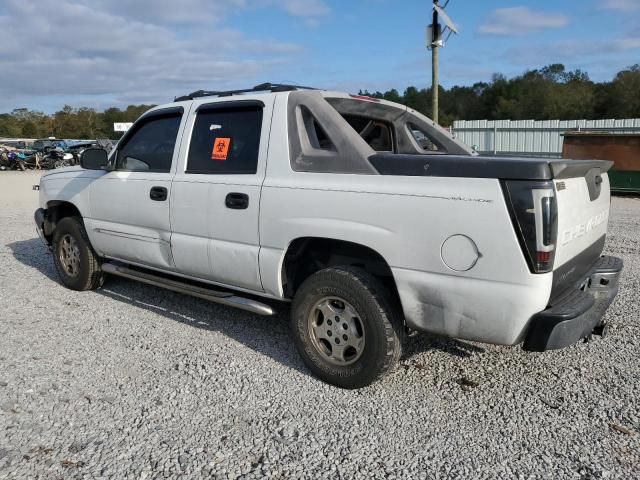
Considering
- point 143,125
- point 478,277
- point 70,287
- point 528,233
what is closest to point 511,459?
point 478,277

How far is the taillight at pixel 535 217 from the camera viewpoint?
278 centimetres

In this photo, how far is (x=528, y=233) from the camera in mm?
2803

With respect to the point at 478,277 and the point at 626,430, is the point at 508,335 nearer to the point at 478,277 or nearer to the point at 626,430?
the point at 478,277

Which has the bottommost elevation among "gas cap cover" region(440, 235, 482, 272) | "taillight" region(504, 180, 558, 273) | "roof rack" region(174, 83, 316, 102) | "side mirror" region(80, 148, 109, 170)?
"gas cap cover" region(440, 235, 482, 272)

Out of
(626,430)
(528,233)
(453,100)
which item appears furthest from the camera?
(453,100)

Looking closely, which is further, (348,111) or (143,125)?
(143,125)

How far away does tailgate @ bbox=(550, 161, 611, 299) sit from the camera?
2945 millimetres

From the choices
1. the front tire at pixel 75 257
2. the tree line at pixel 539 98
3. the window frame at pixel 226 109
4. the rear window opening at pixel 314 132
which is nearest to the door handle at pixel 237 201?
Result: the window frame at pixel 226 109

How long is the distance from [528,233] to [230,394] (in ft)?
6.69

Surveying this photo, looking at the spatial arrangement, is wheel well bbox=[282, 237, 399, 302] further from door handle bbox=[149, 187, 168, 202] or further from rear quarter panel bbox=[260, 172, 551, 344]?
door handle bbox=[149, 187, 168, 202]

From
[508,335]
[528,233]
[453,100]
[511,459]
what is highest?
[453,100]

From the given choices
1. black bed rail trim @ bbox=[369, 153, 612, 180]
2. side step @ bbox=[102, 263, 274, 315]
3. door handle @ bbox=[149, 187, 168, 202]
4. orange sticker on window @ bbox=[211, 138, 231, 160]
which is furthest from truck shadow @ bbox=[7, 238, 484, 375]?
black bed rail trim @ bbox=[369, 153, 612, 180]

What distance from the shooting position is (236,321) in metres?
4.92

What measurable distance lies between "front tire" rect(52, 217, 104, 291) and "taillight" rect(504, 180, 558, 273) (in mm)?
4298
